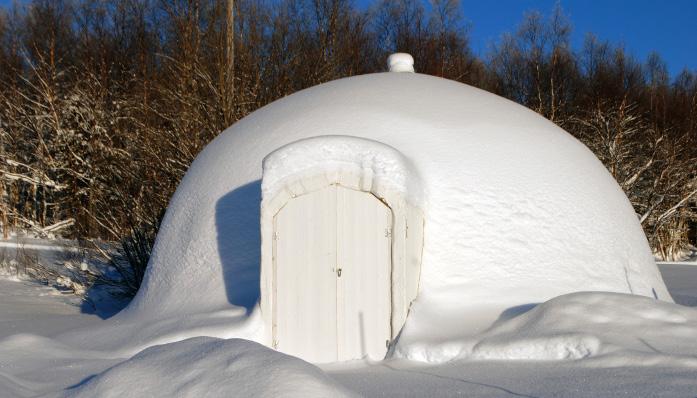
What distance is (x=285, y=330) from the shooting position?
641cm

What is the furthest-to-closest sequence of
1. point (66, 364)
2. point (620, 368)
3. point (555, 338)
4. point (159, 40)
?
point (159, 40)
point (66, 364)
point (555, 338)
point (620, 368)

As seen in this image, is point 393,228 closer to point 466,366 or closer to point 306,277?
point 306,277

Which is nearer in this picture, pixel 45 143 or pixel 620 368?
pixel 620 368

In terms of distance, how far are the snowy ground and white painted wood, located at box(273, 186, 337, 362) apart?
1.31 feet

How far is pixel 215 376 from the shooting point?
4090 mm

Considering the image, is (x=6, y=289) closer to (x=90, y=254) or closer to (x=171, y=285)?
(x=90, y=254)

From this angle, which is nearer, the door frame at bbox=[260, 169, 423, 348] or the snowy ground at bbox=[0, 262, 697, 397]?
the snowy ground at bbox=[0, 262, 697, 397]

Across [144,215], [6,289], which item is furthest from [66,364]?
[6,289]

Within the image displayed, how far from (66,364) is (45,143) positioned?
55.7 feet

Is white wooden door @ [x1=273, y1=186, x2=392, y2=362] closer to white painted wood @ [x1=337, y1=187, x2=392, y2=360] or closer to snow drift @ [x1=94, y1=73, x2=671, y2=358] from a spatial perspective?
white painted wood @ [x1=337, y1=187, x2=392, y2=360]

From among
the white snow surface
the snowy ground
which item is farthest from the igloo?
the snowy ground

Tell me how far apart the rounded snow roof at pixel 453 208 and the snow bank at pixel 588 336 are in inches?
20.9

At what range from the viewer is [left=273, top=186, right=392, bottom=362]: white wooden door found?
20.9 feet

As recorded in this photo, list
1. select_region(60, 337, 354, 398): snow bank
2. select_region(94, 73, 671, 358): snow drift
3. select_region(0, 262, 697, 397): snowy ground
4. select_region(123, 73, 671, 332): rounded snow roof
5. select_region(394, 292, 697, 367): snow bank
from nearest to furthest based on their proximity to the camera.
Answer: select_region(60, 337, 354, 398): snow bank < select_region(0, 262, 697, 397): snowy ground < select_region(394, 292, 697, 367): snow bank < select_region(94, 73, 671, 358): snow drift < select_region(123, 73, 671, 332): rounded snow roof
